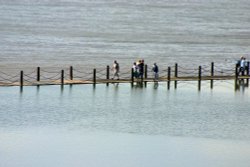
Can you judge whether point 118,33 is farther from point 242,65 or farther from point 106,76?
point 242,65

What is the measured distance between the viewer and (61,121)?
137 ft

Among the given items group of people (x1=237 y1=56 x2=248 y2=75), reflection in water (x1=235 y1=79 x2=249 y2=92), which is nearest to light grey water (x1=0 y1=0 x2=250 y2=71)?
group of people (x1=237 y1=56 x2=248 y2=75)

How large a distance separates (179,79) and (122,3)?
111979 millimetres

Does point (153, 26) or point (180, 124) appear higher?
point (153, 26)

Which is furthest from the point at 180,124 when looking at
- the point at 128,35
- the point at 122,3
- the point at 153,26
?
the point at 122,3

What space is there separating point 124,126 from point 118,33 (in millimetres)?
63088

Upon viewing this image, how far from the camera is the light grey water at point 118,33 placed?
74938mm

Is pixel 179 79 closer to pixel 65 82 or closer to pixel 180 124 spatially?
pixel 65 82

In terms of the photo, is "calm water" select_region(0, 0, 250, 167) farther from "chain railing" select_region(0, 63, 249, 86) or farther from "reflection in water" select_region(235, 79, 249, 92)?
"chain railing" select_region(0, 63, 249, 86)

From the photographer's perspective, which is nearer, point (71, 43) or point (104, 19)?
point (71, 43)

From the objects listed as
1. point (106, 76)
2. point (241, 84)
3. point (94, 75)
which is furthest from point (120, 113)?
point (106, 76)

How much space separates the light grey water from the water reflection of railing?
4470 mm

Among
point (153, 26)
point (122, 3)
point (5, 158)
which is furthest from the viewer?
point (122, 3)

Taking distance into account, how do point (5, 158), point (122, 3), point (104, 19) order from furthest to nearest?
point (122, 3), point (104, 19), point (5, 158)
